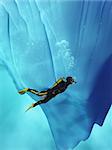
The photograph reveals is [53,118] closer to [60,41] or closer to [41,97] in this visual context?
[41,97]

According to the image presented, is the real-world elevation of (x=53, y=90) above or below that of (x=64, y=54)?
below

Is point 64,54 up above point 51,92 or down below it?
above

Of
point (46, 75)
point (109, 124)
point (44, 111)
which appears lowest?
point (109, 124)

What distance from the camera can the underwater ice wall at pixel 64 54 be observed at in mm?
1915

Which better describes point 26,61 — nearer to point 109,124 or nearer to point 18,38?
point 18,38

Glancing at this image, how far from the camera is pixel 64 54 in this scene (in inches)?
76.4

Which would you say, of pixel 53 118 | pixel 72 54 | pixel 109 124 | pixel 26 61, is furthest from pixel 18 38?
pixel 109 124

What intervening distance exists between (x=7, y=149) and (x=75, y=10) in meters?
0.72

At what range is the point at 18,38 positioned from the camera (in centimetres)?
191

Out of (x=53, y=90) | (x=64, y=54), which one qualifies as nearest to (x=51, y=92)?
(x=53, y=90)

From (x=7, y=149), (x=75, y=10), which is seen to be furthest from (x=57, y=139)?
(x=75, y=10)

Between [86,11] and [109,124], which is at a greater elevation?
[86,11]

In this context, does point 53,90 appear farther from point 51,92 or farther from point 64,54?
point 64,54

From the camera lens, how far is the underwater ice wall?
6.28ft
